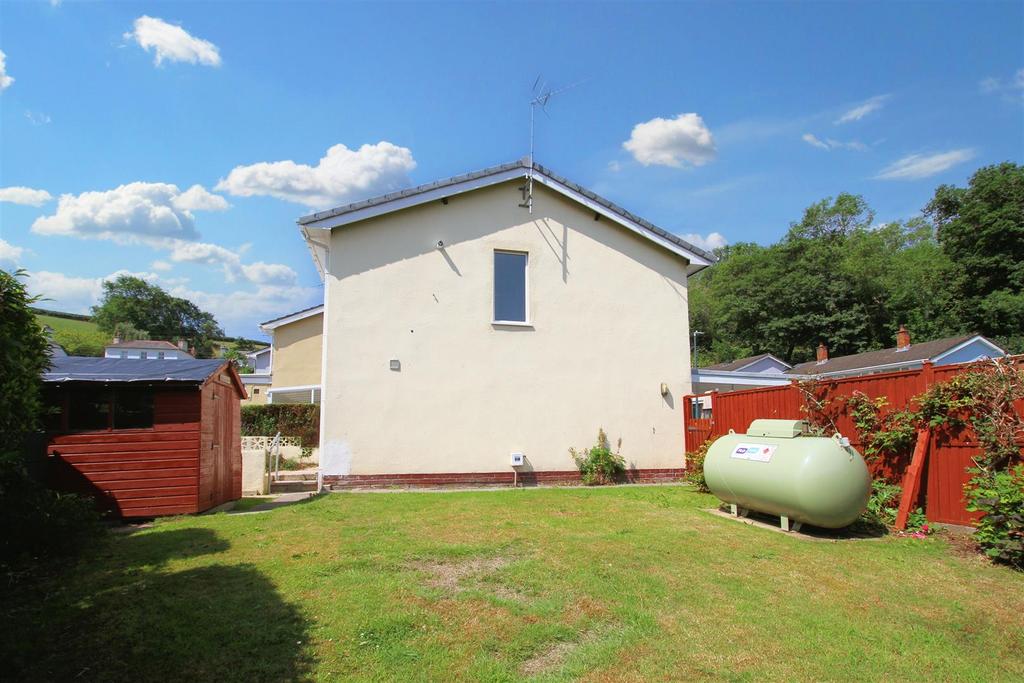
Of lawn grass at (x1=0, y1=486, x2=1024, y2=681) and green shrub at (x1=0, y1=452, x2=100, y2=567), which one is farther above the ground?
green shrub at (x1=0, y1=452, x2=100, y2=567)

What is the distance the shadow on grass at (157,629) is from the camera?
3691 millimetres

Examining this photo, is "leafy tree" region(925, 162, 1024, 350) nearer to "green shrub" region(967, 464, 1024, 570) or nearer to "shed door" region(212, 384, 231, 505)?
"green shrub" region(967, 464, 1024, 570)

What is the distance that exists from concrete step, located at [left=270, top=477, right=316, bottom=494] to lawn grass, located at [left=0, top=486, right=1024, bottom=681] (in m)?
5.53

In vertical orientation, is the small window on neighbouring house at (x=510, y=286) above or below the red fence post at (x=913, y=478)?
above

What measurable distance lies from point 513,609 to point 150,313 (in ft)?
360

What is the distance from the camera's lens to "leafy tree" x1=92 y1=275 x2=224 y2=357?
3593 inches

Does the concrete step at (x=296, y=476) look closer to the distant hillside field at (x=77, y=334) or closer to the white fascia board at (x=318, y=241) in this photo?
the white fascia board at (x=318, y=241)

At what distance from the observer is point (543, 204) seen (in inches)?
553

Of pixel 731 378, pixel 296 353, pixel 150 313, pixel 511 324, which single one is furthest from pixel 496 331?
pixel 150 313

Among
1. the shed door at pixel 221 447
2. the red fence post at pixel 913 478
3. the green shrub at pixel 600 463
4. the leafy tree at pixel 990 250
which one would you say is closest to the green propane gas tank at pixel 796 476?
the red fence post at pixel 913 478

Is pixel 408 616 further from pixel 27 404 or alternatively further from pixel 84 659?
pixel 27 404

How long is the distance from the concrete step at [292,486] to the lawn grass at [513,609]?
18.1 feet

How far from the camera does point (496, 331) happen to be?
43.5 feet

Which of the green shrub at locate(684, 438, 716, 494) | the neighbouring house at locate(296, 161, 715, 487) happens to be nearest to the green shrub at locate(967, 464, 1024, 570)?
the green shrub at locate(684, 438, 716, 494)
